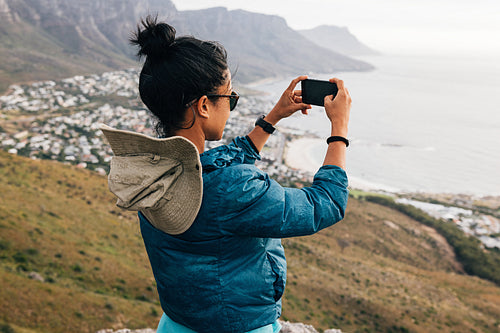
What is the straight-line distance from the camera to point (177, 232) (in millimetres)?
876

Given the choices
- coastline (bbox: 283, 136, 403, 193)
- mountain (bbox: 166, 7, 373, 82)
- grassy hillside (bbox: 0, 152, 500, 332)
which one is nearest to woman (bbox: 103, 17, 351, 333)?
grassy hillside (bbox: 0, 152, 500, 332)

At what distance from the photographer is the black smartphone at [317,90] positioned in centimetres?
112

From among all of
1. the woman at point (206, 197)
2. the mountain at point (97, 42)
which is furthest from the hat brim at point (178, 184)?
the mountain at point (97, 42)

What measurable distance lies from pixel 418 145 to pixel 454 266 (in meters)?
31.5

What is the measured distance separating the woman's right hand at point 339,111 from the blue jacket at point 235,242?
0.44 feet

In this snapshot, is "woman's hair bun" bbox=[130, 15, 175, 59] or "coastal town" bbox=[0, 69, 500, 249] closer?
"woman's hair bun" bbox=[130, 15, 175, 59]

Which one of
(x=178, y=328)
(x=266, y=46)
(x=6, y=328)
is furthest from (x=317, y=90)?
(x=266, y=46)

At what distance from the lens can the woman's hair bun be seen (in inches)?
37.3

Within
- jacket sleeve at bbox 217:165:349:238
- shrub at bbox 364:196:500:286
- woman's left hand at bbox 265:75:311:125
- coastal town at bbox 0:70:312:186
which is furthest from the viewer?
coastal town at bbox 0:70:312:186

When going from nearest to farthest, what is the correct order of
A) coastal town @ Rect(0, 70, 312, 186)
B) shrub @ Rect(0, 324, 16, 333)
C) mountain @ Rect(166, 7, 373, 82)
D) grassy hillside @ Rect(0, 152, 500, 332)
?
1. shrub @ Rect(0, 324, 16, 333)
2. grassy hillside @ Rect(0, 152, 500, 332)
3. coastal town @ Rect(0, 70, 312, 186)
4. mountain @ Rect(166, 7, 373, 82)

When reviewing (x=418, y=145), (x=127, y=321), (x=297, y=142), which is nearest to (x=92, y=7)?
(x=297, y=142)

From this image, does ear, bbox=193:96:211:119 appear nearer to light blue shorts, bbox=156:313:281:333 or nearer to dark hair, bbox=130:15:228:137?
dark hair, bbox=130:15:228:137

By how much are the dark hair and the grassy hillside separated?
6420mm

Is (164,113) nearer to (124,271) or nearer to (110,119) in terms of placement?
(124,271)
